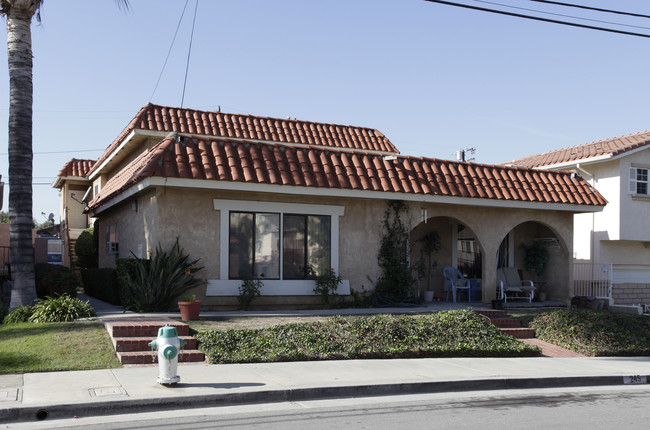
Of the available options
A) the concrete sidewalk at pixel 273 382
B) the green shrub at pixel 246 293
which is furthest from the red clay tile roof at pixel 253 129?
the concrete sidewalk at pixel 273 382

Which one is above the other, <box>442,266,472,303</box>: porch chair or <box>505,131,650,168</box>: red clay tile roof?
<box>505,131,650,168</box>: red clay tile roof

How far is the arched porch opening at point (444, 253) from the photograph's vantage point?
18.9m

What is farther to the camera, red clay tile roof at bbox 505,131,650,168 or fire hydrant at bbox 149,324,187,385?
red clay tile roof at bbox 505,131,650,168

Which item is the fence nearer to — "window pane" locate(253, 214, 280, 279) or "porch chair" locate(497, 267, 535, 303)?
"porch chair" locate(497, 267, 535, 303)

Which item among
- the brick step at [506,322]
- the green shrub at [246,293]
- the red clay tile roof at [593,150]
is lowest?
the brick step at [506,322]

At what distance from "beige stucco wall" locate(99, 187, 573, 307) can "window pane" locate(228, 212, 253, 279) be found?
1.26 ft

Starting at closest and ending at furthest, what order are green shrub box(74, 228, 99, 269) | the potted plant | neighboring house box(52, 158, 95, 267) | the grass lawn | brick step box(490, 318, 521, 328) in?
the grass lawn
the potted plant
brick step box(490, 318, 521, 328)
green shrub box(74, 228, 99, 269)
neighboring house box(52, 158, 95, 267)

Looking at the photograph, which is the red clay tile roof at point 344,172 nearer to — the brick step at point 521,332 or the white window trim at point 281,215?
the white window trim at point 281,215

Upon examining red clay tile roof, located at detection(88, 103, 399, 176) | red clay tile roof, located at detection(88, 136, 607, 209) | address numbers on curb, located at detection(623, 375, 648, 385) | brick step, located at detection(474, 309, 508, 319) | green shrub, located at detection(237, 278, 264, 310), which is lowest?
address numbers on curb, located at detection(623, 375, 648, 385)

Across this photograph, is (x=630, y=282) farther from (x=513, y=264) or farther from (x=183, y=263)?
(x=183, y=263)

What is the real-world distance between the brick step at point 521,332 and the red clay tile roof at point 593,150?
9.75 m

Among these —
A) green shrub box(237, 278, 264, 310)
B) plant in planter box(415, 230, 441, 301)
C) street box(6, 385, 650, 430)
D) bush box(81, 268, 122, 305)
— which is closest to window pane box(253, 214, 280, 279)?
green shrub box(237, 278, 264, 310)

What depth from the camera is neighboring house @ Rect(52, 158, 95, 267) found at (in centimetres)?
3072

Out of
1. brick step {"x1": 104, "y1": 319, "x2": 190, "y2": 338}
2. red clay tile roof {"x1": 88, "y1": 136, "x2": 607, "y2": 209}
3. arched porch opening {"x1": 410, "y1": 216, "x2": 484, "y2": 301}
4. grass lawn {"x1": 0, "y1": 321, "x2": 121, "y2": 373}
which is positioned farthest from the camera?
arched porch opening {"x1": 410, "y1": 216, "x2": 484, "y2": 301}
